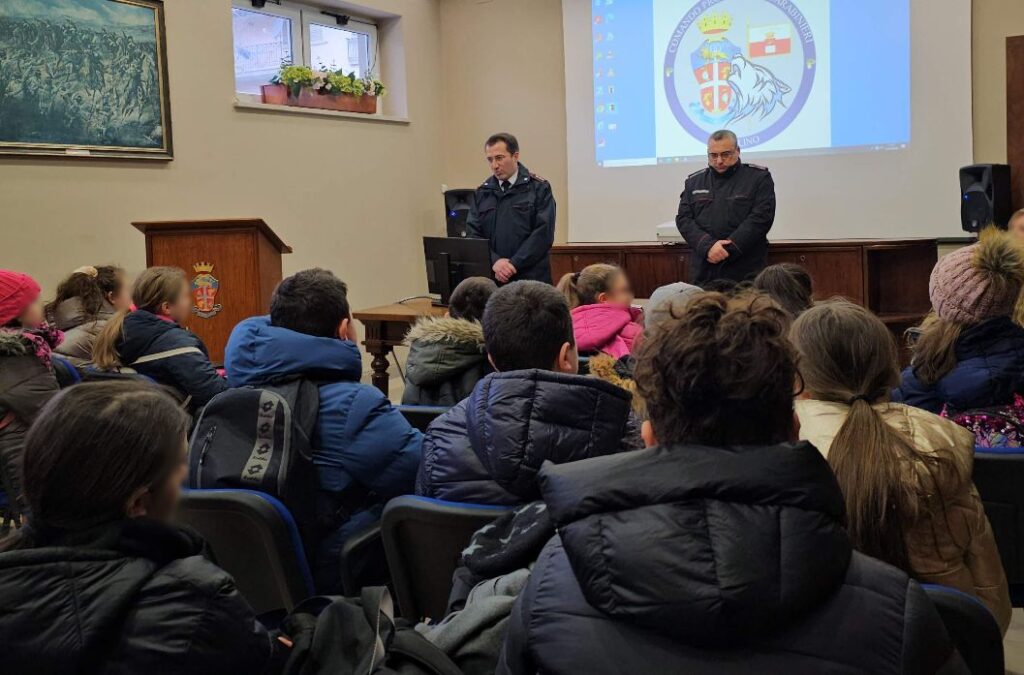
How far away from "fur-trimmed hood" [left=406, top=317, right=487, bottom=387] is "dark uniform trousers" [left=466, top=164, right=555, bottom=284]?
257 cm

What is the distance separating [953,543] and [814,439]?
0.89 ft

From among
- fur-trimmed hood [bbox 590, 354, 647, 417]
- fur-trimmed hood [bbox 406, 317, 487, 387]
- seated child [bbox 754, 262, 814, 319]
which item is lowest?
fur-trimmed hood [bbox 590, 354, 647, 417]

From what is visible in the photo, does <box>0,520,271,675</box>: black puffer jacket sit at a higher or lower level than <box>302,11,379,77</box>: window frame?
lower

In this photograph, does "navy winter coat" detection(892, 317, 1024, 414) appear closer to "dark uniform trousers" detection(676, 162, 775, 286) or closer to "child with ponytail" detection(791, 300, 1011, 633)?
"child with ponytail" detection(791, 300, 1011, 633)

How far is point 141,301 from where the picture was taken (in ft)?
9.91

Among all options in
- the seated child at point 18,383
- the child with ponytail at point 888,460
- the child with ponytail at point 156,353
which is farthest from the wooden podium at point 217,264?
the child with ponytail at point 888,460

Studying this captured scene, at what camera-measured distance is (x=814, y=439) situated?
1.63 metres

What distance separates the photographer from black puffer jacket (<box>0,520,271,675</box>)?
1.00m

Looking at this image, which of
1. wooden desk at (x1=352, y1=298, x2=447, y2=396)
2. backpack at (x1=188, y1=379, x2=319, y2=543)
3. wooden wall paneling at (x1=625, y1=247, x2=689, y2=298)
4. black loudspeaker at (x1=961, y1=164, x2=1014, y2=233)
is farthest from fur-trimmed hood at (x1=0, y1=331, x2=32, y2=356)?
black loudspeaker at (x1=961, y1=164, x2=1014, y2=233)

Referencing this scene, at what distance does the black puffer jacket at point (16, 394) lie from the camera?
2.55 meters

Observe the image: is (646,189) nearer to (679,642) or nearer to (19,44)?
(19,44)

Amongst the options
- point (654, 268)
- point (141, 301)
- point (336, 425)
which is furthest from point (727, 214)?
point (336, 425)

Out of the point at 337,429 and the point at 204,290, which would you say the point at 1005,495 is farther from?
the point at 204,290

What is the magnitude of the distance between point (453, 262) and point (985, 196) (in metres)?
2.89
